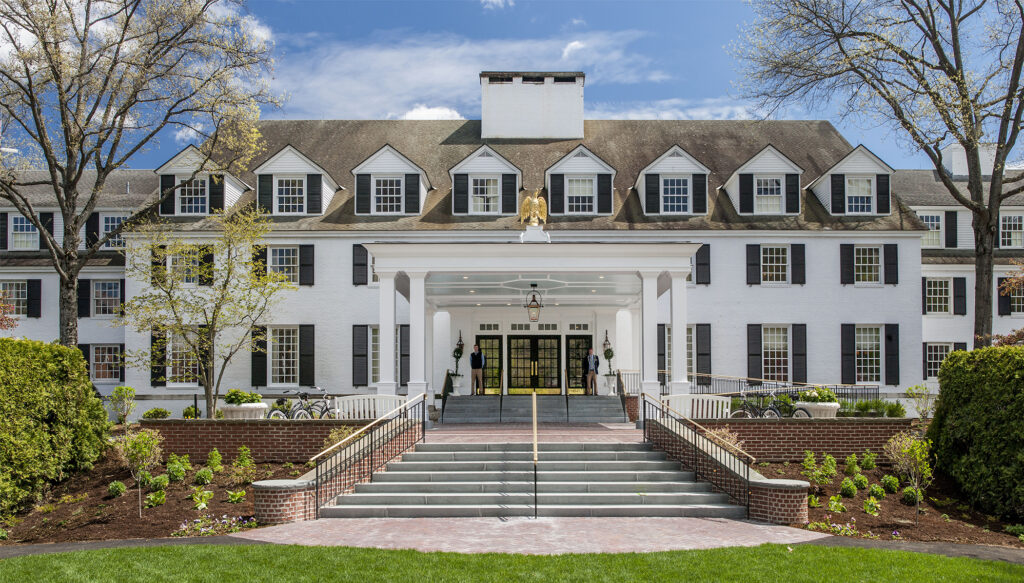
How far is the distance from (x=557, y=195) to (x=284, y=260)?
358 inches

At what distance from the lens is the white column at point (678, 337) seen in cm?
1798

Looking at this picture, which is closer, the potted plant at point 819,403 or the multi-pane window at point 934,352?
the potted plant at point 819,403

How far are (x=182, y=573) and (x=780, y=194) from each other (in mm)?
23032

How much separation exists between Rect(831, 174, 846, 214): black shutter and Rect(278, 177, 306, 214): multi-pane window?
17453 millimetres

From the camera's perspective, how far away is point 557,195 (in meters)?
27.4

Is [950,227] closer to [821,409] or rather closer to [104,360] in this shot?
[821,409]

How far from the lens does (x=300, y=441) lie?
53.1 ft


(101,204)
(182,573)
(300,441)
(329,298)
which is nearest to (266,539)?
(182,573)

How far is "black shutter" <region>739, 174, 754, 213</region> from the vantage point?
27344 mm

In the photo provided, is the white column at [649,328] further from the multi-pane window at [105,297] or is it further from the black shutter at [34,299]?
the black shutter at [34,299]

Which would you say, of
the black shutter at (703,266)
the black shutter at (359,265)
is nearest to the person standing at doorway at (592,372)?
the black shutter at (703,266)

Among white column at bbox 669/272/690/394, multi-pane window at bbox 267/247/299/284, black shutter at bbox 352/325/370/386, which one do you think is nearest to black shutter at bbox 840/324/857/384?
white column at bbox 669/272/690/394

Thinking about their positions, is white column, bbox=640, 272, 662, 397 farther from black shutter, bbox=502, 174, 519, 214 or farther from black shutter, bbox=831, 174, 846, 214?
black shutter, bbox=831, 174, 846, 214

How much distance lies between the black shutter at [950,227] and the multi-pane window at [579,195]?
14.1 meters
